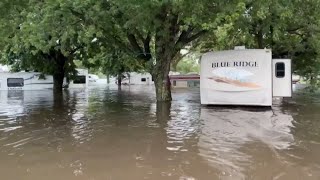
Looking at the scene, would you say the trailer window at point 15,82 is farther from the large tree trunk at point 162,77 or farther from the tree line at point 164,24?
the large tree trunk at point 162,77

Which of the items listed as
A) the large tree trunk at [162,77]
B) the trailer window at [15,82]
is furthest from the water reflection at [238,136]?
the trailer window at [15,82]

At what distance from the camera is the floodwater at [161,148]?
6.42 metres

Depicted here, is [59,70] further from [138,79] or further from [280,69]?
[138,79]

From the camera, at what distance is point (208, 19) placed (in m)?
13.0

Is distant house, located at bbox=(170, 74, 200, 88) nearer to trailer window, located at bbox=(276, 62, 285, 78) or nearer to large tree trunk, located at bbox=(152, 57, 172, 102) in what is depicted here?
large tree trunk, located at bbox=(152, 57, 172, 102)

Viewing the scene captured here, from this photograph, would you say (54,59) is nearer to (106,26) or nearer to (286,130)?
(106,26)

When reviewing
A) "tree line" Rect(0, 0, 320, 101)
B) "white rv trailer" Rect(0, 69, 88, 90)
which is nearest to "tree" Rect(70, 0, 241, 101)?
"tree line" Rect(0, 0, 320, 101)

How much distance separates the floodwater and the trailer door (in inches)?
125

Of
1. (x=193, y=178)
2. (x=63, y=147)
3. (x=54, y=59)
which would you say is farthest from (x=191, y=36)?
(x=54, y=59)

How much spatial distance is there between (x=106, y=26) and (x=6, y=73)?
1096 inches

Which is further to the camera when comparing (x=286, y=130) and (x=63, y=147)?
(x=286, y=130)

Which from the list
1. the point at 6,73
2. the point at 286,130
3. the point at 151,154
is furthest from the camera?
the point at 6,73

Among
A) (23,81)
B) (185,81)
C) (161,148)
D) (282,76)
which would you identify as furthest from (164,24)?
(185,81)

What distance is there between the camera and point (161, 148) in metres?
8.35
